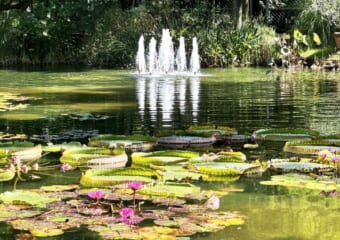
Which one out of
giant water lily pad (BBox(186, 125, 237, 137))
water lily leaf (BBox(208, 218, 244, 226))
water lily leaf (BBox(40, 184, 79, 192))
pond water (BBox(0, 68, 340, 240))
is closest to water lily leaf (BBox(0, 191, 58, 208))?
water lily leaf (BBox(40, 184, 79, 192))

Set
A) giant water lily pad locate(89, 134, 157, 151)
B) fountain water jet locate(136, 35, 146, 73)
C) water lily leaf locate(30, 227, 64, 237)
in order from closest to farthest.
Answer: water lily leaf locate(30, 227, 64, 237) < giant water lily pad locate(89, 134, 157, 151) < fountain water jet locate(136, 35, 146, 73)

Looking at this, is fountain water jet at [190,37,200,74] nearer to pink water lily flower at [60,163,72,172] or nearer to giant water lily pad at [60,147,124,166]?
giant water lily pad at [60,147,124,166]

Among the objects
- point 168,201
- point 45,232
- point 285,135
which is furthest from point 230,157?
point 45,232

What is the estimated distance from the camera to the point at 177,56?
78.7 ft

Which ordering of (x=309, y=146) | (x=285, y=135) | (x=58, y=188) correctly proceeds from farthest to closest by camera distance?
(x=285, y=135), (x=309, y=146), (x=58, y=188)

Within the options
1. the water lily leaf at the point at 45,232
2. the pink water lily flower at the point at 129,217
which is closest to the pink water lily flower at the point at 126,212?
the pink water lily flower at the point at 129,217

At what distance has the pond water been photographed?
15.3 ft

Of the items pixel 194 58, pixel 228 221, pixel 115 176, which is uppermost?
pixel 194 58

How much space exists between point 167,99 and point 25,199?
7.95 m

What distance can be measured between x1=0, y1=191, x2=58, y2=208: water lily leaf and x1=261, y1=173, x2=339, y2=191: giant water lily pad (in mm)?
1732

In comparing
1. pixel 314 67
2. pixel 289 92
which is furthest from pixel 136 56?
pixel 289 92

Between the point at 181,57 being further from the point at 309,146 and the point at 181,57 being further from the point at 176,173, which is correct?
the point at 176,173

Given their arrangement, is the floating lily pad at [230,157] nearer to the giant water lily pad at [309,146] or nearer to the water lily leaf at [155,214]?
the giant water lily pad at [309,146]

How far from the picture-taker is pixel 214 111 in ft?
35.8
